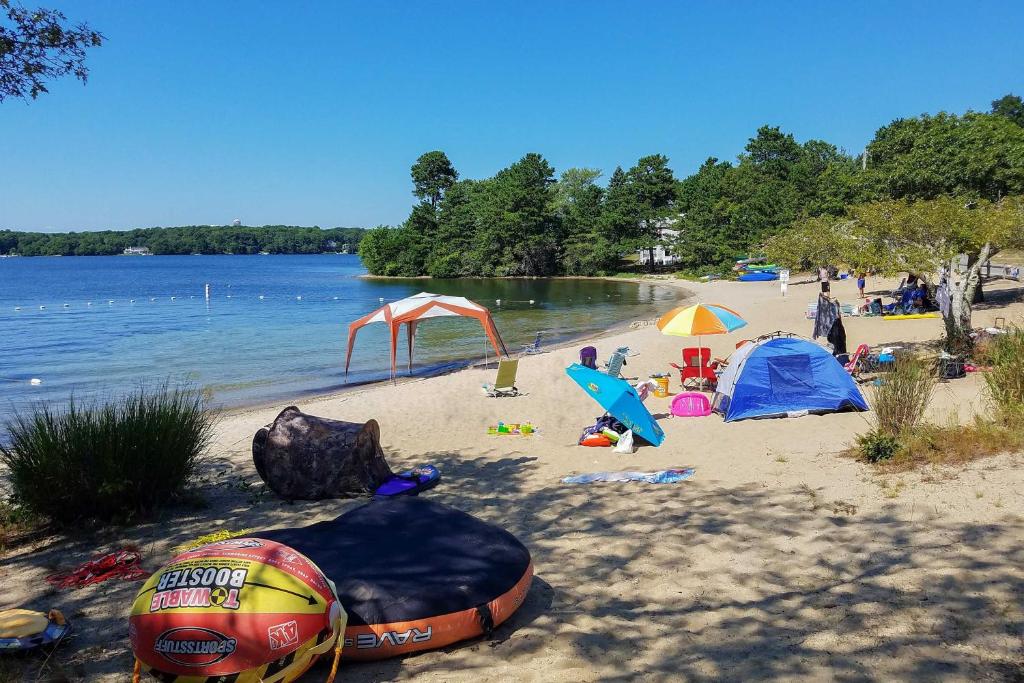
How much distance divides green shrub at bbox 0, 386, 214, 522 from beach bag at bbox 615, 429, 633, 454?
17.8 ft

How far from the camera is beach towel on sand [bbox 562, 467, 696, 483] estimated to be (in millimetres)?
7906

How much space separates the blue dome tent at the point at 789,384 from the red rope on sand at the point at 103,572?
329 inches

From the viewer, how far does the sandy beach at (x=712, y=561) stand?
3.94 meters

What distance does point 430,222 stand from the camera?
83625 mm

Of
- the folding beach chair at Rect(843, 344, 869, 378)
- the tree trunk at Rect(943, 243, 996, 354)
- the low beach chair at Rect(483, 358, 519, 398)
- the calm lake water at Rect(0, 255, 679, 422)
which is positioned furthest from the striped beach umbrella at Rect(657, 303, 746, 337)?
the calm lake water at Rect(0, 255, 679, 422)

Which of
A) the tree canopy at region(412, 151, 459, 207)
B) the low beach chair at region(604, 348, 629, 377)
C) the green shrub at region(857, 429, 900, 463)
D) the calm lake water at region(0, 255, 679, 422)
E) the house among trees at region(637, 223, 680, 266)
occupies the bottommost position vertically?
the calm lake water at region(0, 255, 679, 422)

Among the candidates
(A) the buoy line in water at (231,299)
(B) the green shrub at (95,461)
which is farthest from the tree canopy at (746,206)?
(B) the green shrub at (95,461)

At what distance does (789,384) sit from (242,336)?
88.0 feet

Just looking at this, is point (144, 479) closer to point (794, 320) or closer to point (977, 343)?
point (977, 343)

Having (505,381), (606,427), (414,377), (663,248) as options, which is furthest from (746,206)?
(606,427)

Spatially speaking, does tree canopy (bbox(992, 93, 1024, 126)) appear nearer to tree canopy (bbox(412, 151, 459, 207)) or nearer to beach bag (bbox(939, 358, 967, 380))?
tree canopy (bbox(412, 151, 459, 207))

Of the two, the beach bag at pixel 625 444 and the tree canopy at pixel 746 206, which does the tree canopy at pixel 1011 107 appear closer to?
the tree canopy at pixel 746 206

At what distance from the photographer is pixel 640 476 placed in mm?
8094

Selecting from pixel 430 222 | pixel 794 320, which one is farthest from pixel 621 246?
pixel 794 320
